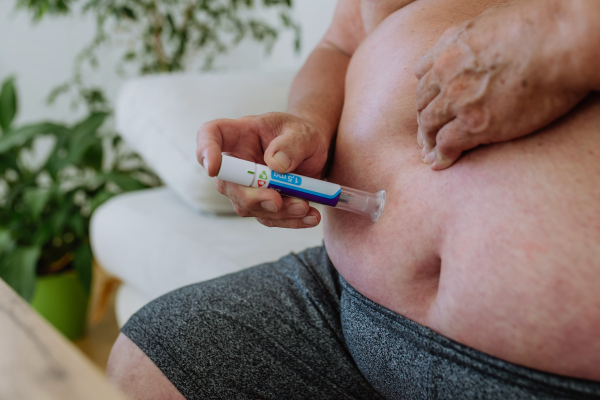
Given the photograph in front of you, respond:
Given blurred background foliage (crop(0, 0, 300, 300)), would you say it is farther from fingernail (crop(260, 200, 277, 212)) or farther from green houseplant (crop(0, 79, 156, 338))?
fingernail (crop(260, 200, 277, 212))

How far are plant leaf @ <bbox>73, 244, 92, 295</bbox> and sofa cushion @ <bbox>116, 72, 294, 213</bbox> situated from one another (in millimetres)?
444

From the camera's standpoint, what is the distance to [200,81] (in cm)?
116

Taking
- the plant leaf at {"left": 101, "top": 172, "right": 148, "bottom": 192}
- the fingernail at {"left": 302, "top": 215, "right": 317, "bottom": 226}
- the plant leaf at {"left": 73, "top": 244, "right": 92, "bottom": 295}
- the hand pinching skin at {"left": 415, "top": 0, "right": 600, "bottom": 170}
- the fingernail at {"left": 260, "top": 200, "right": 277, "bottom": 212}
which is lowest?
the plant leaf at {"left": 73, "top": 244, "right": 92, "bottom": 295}

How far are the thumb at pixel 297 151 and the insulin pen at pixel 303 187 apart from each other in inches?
0.5

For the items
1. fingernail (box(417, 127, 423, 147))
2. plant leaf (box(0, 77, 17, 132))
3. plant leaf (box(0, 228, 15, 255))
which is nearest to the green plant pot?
plant leaf (box(0, 228, 15, 255))

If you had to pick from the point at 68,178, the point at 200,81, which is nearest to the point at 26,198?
the point at 68,178

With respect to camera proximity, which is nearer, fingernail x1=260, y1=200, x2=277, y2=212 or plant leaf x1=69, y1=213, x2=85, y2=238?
A: fingernail x1=260, y1=200, x2=277, y2=212

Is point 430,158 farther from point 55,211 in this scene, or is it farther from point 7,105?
point 7,105

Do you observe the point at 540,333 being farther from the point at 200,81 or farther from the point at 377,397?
the point at 200,81

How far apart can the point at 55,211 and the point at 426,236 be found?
54.1 inches

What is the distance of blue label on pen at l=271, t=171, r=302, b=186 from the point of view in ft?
1.54

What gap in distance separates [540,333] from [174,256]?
0.72 metres

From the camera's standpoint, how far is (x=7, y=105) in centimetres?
152

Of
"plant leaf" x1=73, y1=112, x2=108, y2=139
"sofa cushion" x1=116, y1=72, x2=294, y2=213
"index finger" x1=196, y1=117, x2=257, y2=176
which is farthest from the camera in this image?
"plant leaf" x1=73, y1=112, x2=108, y2=139
